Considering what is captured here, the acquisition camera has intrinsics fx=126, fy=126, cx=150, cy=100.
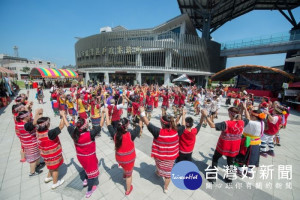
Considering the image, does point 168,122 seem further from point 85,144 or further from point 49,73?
point 49,73

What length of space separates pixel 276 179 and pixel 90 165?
15.5 ft

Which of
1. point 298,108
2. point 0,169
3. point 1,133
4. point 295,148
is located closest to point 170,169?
point 0,169

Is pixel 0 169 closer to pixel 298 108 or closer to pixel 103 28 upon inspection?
pixel 298 108

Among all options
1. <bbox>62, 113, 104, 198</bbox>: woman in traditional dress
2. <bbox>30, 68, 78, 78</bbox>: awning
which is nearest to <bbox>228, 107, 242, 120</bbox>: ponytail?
<bbox>62, 113, 104, 198</bbox>: woman in traditional dress

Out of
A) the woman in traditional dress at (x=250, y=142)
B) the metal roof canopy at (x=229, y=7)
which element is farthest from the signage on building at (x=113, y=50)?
the woman in traditional dress at (x=250, y=142)

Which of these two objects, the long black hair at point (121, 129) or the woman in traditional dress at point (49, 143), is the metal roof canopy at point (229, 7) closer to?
the long black hair at point (121, 129)

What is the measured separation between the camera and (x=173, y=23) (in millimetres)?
31266

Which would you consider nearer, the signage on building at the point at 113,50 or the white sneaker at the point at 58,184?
the white sneaker at the point at 58,184

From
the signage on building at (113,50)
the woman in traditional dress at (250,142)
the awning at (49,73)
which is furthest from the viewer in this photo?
the signage on building at (113,50)

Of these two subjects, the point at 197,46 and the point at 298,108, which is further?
the point at 197,46

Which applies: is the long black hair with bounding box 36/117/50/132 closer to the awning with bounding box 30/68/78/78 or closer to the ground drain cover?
the ground drain cover

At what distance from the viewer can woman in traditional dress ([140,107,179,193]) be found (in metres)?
2.40

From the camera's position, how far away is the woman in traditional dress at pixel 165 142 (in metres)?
2.40

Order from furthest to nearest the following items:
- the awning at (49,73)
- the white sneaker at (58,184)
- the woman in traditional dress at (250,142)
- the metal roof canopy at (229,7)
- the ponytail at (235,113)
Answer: the metal roof canopy at (229,7) → the awning at (49,73) → the woman in traditional dress at (250,142) → the white sneaker at (58,184) → the ponytail at (235,113)
